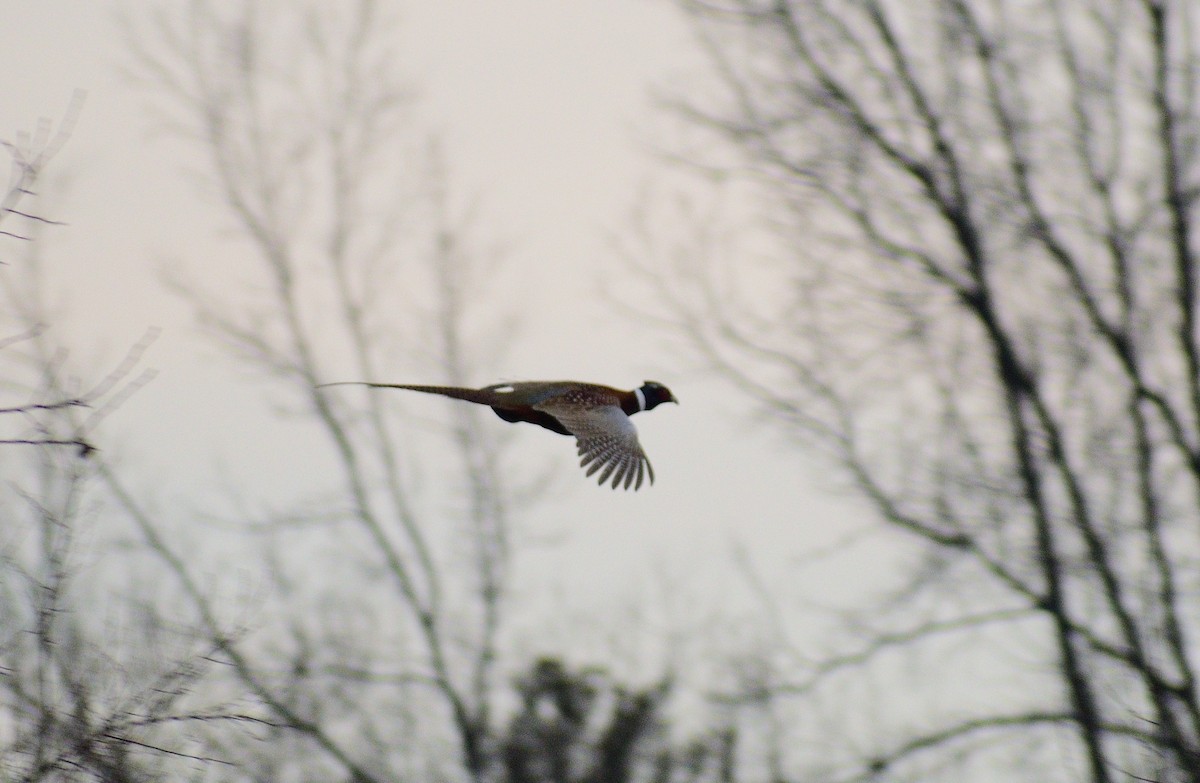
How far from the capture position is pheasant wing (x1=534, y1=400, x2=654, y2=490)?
6387 millimetres

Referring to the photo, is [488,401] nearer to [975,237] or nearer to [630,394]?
[630,394]

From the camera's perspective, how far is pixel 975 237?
12875mm

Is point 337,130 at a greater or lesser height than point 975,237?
greater

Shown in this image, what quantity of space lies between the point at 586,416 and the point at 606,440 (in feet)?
0.42

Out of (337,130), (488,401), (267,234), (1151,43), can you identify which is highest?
(337,130)

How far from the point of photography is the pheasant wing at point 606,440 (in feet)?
21.0

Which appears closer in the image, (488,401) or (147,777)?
(488,401)

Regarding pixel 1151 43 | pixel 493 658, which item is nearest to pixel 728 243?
pixel 1151 43

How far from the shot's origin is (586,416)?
21.1 ft

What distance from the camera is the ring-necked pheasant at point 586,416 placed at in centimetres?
636

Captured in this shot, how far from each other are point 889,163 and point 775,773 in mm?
5035

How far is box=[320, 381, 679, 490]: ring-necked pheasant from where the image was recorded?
636 cm

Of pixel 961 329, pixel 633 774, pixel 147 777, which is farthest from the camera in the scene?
pixel 633 774

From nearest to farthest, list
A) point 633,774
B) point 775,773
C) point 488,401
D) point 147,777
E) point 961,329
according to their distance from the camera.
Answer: point 488,401 < point 147,777 < point 775,773 < point 961,329 < point 633,774
